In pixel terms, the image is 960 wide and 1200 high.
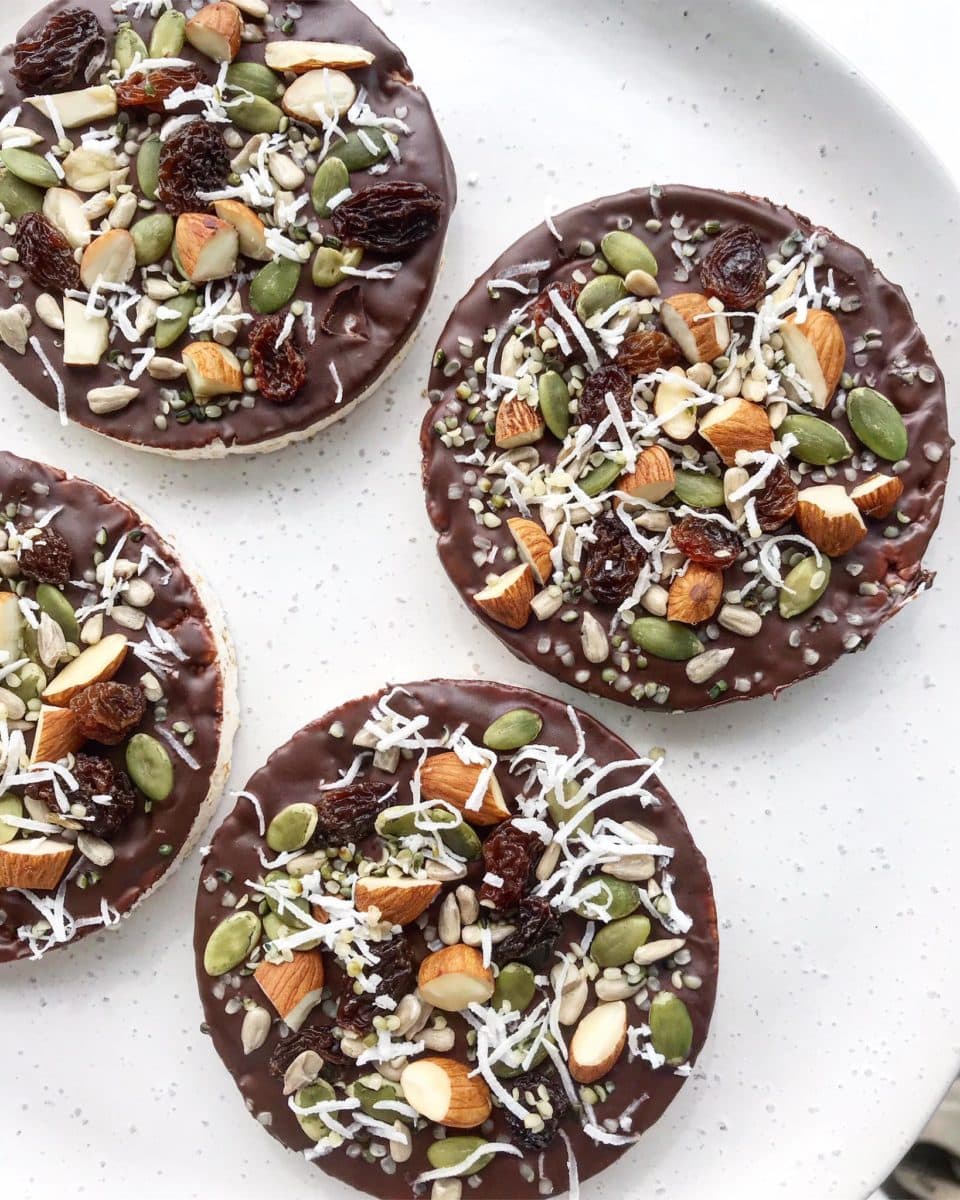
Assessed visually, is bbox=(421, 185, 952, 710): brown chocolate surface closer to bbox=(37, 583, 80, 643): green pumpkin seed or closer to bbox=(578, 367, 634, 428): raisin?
bbox=(578, 367, 634, 428): raisin

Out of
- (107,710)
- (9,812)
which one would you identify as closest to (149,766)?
(107,710)

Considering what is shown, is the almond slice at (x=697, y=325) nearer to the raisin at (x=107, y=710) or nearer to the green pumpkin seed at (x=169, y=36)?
the green pumpkin seed at (x=169, y=36)

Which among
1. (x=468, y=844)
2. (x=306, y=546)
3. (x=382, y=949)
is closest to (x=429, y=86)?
(x=306, y=546)

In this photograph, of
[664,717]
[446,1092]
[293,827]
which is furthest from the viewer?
[664,717]

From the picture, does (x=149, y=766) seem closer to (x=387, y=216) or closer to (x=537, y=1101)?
(x=537, y=1101)

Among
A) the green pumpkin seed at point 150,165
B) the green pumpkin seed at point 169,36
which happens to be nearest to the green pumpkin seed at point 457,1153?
the green pumpkin seed at point 150,165
